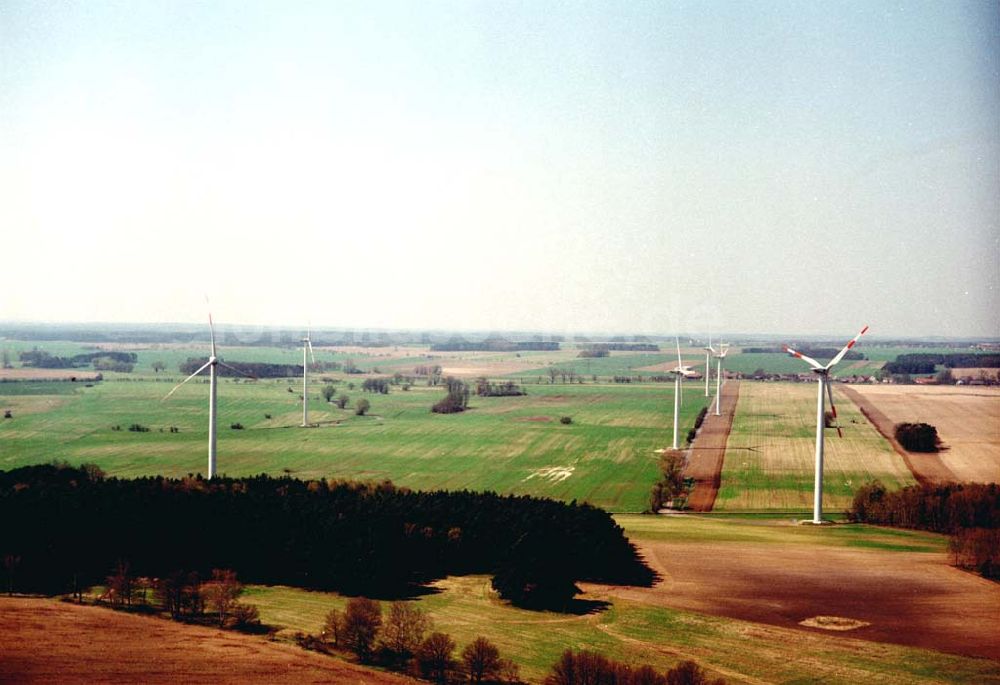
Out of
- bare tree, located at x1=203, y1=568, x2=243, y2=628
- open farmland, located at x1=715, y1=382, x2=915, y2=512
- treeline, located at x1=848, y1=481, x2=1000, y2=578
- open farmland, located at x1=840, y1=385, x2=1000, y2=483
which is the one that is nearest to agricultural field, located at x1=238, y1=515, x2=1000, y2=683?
bare tree, located at x1=203, y1=568, x2=243, y2=628

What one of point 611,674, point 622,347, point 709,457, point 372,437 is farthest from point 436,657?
point 622,347

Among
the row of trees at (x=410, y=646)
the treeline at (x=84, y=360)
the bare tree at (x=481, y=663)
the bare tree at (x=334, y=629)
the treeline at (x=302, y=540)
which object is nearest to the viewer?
the bare tree at (x=481, y=663)

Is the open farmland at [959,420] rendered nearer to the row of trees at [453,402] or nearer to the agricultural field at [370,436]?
the agricultural field at [370,436]

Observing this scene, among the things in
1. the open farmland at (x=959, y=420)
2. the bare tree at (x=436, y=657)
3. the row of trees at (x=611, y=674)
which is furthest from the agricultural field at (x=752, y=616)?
the open farmland at (x=959, y=420)

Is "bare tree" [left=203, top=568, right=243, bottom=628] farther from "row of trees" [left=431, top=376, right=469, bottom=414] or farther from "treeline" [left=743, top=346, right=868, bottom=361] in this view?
"row of trees" [left=431, top=376, right=469, bottom=414]

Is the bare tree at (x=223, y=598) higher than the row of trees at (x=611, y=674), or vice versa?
the row of trees at (x=611, y=674)

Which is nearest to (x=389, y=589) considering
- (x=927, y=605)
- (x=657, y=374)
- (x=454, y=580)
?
(x=454, y=580)

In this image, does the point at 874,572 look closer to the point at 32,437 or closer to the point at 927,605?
the point at 927,605
